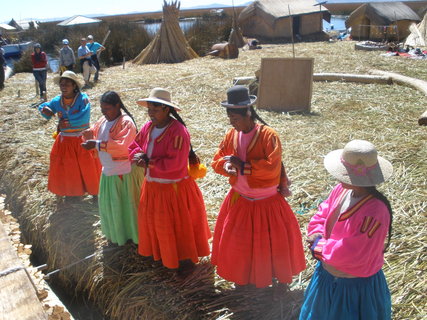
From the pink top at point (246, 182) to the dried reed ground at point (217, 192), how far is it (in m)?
0.83

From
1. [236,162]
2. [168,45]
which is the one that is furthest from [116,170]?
[168,45]

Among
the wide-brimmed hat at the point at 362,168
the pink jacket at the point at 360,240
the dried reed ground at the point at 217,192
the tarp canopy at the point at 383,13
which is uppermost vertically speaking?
the tarp canopy at the point at 383,13

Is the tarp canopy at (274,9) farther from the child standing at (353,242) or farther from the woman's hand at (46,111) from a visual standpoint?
the child standing at (353,242)

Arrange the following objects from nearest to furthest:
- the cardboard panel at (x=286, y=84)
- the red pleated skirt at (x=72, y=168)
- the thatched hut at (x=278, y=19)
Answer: the red pleated skirt at (x=72, y=168)
the cardboard panel at (x=286, y=84)
the thatched hut at (x=278, y=19)

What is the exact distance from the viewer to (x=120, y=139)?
3205 mm

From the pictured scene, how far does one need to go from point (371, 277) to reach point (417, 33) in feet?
58.6

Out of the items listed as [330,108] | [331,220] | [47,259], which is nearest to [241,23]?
[330,108]

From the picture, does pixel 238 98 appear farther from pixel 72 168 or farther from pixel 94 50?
pixel 94 50

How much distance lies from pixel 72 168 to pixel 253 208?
2452 millimetres

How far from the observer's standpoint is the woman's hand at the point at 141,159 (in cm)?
283

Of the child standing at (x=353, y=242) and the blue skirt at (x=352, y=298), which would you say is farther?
the blue skirt at (x=352, y=298)

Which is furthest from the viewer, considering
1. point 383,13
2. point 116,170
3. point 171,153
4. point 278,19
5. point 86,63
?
point 278,19

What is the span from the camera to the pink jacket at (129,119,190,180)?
9.22 ft

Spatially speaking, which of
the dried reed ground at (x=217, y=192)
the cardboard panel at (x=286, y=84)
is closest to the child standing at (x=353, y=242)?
the dried reed ground at (x=217, y=192)
